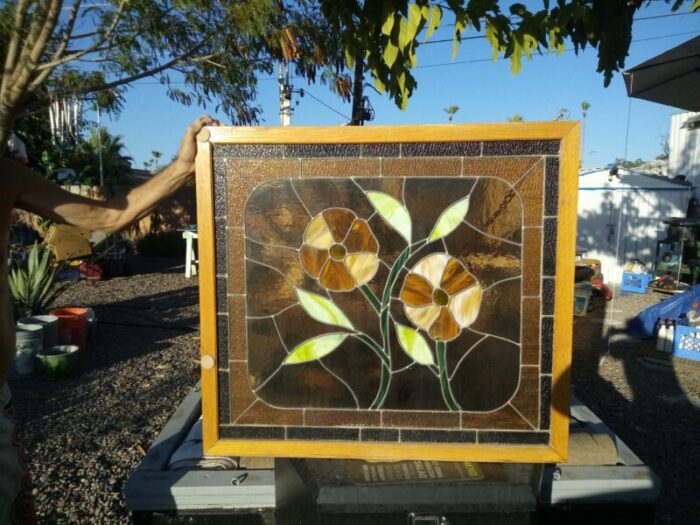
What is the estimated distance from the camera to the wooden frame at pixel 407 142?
1539mm

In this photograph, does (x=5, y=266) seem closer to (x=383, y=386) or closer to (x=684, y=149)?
(x=383, y=386)

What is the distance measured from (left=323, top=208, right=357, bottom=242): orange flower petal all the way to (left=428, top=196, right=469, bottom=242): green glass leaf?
0.83ft

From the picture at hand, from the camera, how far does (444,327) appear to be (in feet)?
5.31

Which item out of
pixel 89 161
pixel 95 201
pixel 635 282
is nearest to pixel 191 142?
pixel 95 201

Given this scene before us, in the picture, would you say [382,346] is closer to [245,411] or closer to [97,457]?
[245,411]

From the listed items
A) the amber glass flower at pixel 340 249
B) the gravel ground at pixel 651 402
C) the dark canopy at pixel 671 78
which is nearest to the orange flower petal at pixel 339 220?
the amber glass flower at pixel 340 249

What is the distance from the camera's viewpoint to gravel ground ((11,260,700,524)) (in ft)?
10.8

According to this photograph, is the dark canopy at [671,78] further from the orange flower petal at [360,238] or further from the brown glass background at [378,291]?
the orange flower petal at [360,238]

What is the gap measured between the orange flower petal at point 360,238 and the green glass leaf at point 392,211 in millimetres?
66

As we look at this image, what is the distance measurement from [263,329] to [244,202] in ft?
1.31

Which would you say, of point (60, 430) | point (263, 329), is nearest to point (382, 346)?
point (263, 329)

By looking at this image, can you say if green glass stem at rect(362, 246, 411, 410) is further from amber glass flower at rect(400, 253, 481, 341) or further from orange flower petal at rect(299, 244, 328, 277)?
orange flower petal at rect(299, 244, 328, 277)

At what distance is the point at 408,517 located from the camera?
1516 mm

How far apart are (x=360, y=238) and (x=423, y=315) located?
306 mm
